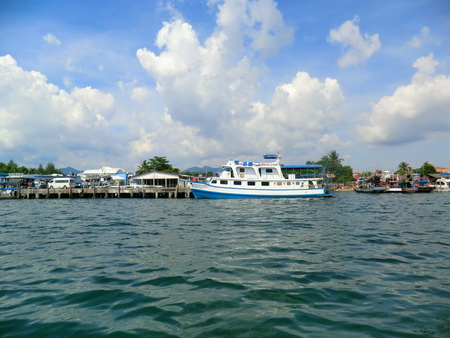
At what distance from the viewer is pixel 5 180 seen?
59969mm

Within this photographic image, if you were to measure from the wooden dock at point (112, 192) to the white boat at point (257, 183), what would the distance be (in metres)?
8.39

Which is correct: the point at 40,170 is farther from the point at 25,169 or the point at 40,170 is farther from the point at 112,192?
the point at 112,192

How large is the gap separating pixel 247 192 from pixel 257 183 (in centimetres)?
165

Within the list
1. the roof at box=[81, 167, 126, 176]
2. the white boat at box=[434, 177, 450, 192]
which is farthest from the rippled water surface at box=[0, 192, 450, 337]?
the white boat at box=[434, 177, 450, 192]

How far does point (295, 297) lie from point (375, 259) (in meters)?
3.54

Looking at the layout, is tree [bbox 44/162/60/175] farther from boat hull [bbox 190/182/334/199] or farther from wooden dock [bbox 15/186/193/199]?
boat hull [bbox 190/182/334/199]

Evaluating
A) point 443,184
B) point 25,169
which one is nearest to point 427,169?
point 443,184

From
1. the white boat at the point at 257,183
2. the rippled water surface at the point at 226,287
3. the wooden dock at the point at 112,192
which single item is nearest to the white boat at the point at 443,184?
the white boat at the point at 257,183

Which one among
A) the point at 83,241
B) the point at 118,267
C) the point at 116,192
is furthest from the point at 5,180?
the point at 118,267

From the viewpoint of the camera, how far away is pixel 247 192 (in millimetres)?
33344

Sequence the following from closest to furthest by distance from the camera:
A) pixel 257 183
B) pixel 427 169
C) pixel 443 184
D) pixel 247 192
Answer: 1. pixel 247 192
2. pixel 257 183
3. pixel 443 184
4. pixel 427 169

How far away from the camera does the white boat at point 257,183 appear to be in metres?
33.5

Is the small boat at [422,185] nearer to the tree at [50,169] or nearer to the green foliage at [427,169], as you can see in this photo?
the green foliage at [427,169]

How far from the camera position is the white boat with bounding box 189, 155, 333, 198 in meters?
33.5
